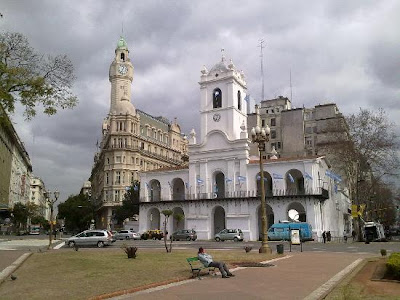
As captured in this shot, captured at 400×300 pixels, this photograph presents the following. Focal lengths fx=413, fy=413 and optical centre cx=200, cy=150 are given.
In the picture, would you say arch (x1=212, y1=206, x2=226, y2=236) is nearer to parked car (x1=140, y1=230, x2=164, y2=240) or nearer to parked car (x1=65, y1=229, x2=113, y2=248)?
parked car (x1=140, y1=230, x2=164, y2=240)

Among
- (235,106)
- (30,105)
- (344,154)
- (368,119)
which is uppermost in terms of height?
(235,106)

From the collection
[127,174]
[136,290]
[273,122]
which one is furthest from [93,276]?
[273,122]

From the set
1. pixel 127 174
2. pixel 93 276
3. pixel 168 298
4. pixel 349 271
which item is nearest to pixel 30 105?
pixel 93 276

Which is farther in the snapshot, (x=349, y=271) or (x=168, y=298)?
(x=349, y=271)

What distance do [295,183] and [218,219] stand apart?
11465mm

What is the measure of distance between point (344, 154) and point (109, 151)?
4727 cm

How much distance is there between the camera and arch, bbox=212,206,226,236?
55.1m

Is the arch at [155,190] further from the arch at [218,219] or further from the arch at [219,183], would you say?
the arch at [218,219]

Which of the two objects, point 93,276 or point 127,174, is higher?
point 127,174

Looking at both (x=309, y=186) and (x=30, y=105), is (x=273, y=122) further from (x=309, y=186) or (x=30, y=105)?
(x=30, y=105)

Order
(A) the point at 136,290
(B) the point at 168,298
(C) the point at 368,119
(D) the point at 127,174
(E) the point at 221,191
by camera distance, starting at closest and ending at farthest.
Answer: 1. (B) the point at 168,298
2. (A) the point at 136,290
3. (C) the point at 368,119
4. (E) the point at 221,191
5. (D) the point at 127,174

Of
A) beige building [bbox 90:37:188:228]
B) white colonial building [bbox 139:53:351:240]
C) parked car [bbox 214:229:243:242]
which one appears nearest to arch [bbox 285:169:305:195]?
white colonial building [bbox 139:53:351:240]

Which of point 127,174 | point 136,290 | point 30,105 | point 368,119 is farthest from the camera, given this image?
point 127,174

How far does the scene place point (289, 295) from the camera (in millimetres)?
9930
